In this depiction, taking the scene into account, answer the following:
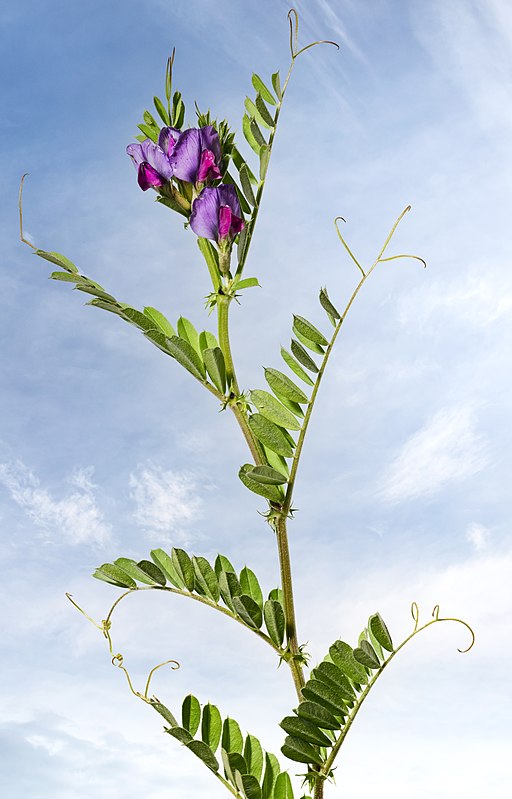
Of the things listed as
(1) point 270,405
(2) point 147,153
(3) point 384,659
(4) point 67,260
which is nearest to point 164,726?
(3) point 384,659

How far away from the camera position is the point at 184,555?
3.99 ft

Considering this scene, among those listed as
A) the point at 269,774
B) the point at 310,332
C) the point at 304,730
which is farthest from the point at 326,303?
the point at 269,774

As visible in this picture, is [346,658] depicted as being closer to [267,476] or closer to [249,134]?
[267,476]

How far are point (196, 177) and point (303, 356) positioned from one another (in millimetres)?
339

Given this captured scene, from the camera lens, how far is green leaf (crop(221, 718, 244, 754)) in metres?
1.18

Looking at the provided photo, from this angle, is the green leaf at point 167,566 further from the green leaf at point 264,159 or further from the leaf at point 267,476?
the green leaf at point 264,159

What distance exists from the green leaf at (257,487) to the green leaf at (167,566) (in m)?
0.19

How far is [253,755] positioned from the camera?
1203 mm

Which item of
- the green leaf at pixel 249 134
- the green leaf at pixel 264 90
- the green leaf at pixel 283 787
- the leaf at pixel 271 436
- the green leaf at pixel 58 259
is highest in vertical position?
the green leaf at pixel 264 90

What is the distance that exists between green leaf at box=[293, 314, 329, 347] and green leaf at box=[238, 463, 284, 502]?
0.71ft

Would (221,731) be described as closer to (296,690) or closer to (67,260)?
(296,690)

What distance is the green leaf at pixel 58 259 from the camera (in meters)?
1.24

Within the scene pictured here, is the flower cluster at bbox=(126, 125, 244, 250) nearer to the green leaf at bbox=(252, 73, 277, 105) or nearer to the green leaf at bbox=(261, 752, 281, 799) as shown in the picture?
the green leaf at bbox=(252, 73, 277, 105)

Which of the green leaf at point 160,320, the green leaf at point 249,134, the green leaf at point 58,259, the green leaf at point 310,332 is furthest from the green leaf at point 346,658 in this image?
the green leaf at point 249,134
